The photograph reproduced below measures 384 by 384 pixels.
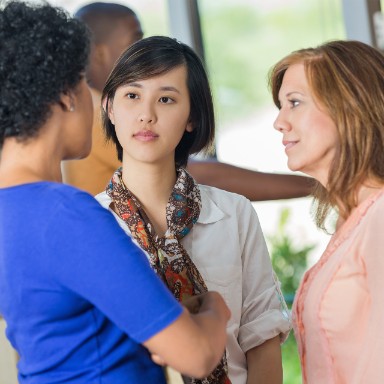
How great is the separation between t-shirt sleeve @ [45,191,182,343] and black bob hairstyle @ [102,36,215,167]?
743 millimetres

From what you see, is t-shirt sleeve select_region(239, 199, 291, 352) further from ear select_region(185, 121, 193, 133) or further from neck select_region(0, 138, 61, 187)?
neck select_region(0, 138, 61, 187)

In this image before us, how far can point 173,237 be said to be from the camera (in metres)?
1.95

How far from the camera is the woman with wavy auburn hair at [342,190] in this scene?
5.50 feet

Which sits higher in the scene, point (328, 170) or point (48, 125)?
point (48, 125)

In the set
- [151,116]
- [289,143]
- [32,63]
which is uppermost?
[32,63]

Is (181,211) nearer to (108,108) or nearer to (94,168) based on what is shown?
(108,108)

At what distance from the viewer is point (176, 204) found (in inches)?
78.7

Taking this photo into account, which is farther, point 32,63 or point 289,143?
point 289,143

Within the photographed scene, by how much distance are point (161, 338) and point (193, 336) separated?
6 centimetres

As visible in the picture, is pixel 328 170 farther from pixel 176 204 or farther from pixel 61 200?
pixel 61 200

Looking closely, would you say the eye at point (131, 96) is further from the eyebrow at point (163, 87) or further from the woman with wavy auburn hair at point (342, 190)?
the woman with wavy auburn hair at point (342, 190)

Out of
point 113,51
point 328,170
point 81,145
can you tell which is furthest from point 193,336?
point 113,51

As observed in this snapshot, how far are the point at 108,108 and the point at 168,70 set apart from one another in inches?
7.4

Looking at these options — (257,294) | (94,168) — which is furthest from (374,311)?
(94,168)
